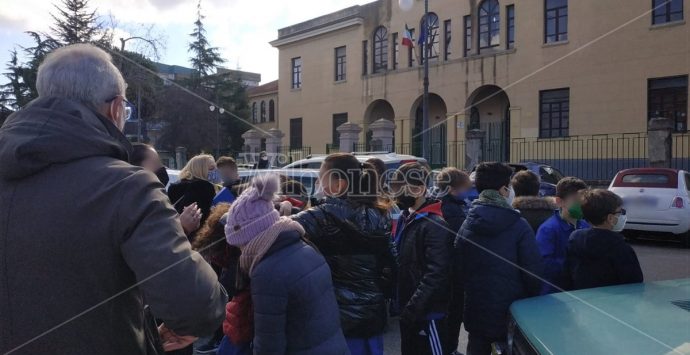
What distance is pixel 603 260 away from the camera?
329cm

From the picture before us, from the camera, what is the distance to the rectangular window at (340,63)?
102ft

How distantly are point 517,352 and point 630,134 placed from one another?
20479 millimetres

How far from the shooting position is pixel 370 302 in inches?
125

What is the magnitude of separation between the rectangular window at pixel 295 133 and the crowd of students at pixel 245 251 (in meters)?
29.2

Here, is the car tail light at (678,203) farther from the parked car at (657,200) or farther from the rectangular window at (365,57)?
the rectangular window at (365,57)

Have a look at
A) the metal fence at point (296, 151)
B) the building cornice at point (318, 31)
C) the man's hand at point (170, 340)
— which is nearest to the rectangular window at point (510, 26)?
the building cornice at point (318, 31)

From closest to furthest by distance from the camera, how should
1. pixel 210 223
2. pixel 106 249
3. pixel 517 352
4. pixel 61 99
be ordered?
pixel 106 249 → pixel 61 99 → pixel 517 352 → pixel 210 223

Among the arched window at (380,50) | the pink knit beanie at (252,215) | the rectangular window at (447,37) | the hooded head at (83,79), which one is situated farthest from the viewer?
the arched window at (380,50)

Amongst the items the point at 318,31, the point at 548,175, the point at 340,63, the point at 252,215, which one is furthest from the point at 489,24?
the point at 252,215

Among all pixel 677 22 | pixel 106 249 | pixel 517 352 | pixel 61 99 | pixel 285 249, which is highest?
pixel 677 22

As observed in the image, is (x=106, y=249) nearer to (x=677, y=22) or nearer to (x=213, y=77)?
(x=677, y=22)

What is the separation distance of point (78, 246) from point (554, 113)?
23.7 m

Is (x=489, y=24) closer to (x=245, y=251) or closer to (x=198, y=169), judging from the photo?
(x=198, y=169)

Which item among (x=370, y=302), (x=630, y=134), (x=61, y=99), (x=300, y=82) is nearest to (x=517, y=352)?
(x=370, y=302)
